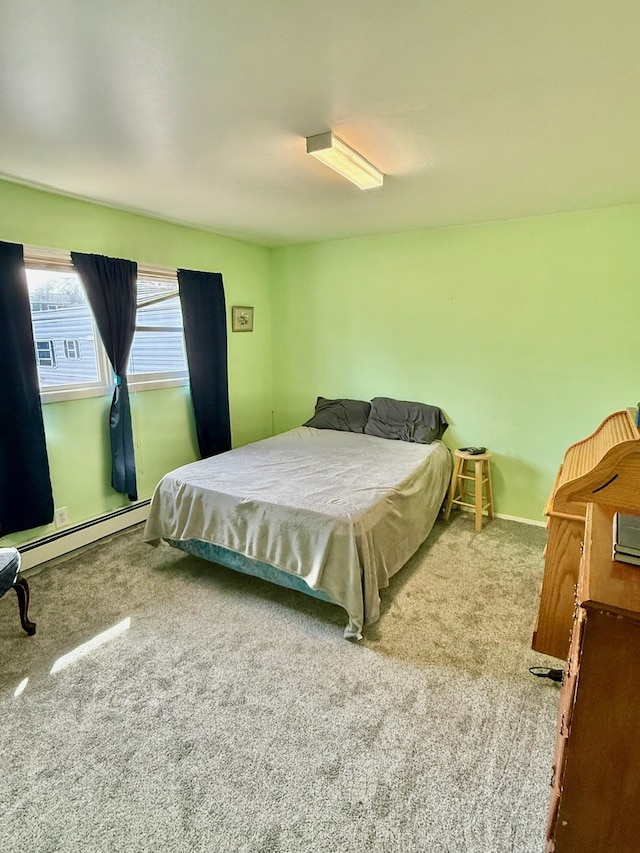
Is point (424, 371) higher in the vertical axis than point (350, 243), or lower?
lower

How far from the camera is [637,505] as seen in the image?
58.8 inches

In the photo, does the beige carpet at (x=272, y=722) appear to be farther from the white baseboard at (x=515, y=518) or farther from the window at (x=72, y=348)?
the window at (x=72, y=348)

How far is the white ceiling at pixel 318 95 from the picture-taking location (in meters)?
1.11

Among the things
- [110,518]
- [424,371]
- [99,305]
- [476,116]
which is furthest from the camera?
[424,371]

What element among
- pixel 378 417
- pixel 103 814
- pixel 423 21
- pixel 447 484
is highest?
pixel 423 21

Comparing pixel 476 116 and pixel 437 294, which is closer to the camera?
pixel 476 116

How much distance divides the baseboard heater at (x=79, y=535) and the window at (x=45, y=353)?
44.2 inches

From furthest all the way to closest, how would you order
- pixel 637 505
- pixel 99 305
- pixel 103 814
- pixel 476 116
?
pixel 99 305 < pixel 476 116 < pixel 637 505 < pixel 103 814

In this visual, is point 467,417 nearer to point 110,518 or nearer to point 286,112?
point 286,112

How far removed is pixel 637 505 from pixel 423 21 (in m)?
1.64

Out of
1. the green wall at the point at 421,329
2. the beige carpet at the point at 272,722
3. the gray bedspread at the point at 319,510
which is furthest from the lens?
the green wall at the point at 421,329

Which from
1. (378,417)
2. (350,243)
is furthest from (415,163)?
(378,417)

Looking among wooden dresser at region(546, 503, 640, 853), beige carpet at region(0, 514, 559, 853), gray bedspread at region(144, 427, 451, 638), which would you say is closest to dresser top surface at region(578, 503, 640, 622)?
wooden dresser at region(546, 503, 640, 853)

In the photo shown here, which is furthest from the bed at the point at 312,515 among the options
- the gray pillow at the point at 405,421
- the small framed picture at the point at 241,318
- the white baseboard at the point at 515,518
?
the small framed picture at the point at 241,318
